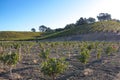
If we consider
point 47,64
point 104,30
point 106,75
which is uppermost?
point 104,30

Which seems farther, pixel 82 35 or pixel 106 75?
pixel 82 35

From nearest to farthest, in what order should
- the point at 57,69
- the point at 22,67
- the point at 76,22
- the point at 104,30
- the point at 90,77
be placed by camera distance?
the point at 57,69 < the point at 90,77 < the point at 22,67 < the point at 104,30 < the point at 76,22

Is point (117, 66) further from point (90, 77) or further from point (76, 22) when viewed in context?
point (76, 22)

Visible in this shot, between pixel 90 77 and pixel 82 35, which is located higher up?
pixel 82 35

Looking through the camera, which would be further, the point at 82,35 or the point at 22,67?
the point at 82,35

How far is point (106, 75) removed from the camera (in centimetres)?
3192

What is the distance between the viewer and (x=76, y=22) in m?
198

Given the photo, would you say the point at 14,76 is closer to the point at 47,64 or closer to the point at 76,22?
the point at 47,64

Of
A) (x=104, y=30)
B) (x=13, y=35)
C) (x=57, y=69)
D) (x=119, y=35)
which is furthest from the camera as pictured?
(x=13, y=35)

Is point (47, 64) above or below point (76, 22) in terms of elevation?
below

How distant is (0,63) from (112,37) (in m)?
96.4

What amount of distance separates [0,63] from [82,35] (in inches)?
4145

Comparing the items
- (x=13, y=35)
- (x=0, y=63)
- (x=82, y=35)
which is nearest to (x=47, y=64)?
(x=0, y=63)

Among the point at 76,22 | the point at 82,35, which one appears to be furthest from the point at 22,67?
the point at 76,22
